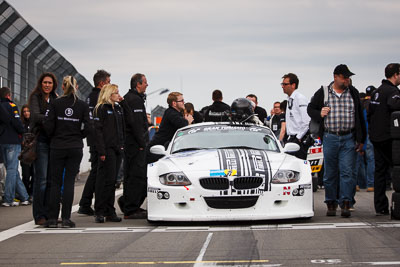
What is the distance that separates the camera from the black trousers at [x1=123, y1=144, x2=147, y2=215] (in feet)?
36.3

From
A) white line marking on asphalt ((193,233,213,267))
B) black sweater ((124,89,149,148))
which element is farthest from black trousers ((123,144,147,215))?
white line marking on asphalt ((193,233,213,267))

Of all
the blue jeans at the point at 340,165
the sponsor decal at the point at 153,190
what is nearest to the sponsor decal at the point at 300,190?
the blue jeans at the point at 340,165

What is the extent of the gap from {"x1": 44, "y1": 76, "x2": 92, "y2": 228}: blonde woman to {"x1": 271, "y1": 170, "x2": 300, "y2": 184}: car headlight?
234 cm

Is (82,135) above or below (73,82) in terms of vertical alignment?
below

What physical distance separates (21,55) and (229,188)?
11.4 meters

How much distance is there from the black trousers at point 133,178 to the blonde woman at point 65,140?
4.18 ft

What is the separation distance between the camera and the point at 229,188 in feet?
31.0

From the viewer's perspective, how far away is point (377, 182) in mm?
10836

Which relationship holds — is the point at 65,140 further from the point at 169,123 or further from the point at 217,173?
the point at 169,123

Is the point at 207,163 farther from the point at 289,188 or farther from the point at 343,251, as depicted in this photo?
the point at 343,251

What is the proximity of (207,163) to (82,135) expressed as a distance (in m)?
1.58

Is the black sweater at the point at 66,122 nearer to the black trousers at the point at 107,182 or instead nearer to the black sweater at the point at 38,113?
the black sweater at the point at 38,113

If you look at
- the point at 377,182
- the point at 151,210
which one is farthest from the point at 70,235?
the point at 377,182

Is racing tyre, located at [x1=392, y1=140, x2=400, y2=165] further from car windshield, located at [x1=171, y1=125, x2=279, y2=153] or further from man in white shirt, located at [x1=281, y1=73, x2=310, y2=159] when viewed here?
man in white shirt, located at [x1=281, y1=73, x2=310, y2=159]
